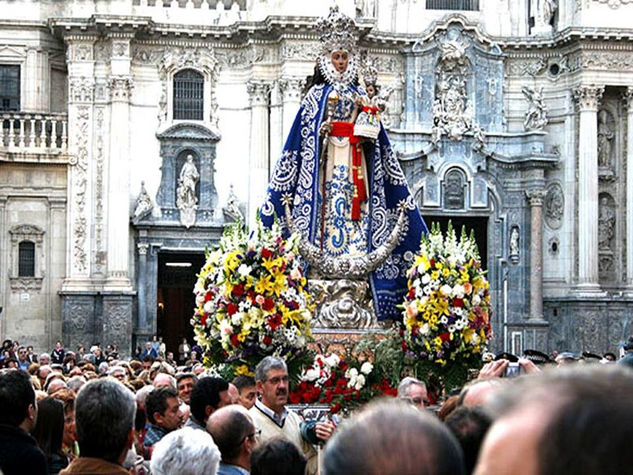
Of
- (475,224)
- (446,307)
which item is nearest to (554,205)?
(475,224)

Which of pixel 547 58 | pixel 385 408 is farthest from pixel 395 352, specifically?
pixel 547 58

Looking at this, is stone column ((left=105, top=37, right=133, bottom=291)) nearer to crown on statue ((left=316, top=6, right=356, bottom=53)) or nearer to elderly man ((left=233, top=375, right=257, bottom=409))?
crown on statue ((left=316, top=6, right=356, bottom=53))

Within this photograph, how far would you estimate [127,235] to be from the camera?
122 feet

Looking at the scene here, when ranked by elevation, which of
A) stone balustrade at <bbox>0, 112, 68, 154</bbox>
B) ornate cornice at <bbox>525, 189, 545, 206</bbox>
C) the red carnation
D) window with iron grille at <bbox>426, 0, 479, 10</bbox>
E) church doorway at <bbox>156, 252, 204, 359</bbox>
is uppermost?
window with iron grille at <bbox>426, 0, 479, 10</bbox>

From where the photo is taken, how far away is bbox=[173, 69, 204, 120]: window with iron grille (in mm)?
38312

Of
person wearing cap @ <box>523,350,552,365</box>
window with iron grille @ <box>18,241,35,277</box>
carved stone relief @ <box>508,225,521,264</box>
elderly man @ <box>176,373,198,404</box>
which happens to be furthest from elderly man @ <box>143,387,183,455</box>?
carved stone relief @ <box>508,225,521,264</box>

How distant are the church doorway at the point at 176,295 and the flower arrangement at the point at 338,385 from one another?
1016 inches

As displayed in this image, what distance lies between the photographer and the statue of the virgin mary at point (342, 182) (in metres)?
14.5

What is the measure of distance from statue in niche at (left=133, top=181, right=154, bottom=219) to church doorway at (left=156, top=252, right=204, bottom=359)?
146cm

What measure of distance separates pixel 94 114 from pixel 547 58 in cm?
1468

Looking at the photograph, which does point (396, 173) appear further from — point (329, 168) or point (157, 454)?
point (157, 454)

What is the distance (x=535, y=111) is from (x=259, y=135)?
907 cm

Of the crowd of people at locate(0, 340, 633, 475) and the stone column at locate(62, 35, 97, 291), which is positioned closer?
the crowd of people at locate(0, 340, 633, 475)

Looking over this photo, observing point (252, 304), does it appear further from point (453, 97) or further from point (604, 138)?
point (604, 138)
